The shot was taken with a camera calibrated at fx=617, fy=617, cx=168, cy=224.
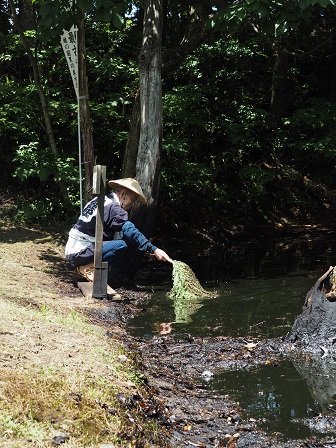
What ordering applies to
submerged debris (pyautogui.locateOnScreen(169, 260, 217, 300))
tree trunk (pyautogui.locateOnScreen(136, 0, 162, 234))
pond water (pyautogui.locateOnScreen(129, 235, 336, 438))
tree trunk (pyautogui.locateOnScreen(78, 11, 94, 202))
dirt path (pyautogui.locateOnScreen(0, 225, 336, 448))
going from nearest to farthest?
dirt path (pyautogui.locateOnScreen(0, 225, 336, 448))
pond water (pyautogui.locateOnScreen(129, 235, 336, 438))
submerged debris (pyautogui.locateOnScreen(169, 260, 217, 300))
tree trunk (pyautogui.locateOnScreen(136, 0, 162, 234))
tree trunk (pyautogui.locateOnScreen(78, 11, 94, 202))

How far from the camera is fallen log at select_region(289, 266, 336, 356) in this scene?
550 centimetres

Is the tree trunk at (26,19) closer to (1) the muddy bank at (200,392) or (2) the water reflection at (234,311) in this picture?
(2) the water reflection at (234,311)

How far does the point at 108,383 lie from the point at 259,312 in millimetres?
3230

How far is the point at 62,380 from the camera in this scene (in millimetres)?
3928

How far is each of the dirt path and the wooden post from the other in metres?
0.63

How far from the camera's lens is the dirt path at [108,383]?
3.45 metres

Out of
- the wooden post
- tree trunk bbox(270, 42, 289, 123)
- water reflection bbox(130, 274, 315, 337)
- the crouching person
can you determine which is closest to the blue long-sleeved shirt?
the crouching person

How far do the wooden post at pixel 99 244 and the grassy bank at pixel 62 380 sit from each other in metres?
0.62

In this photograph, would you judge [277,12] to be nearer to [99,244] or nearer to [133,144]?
[99,244]

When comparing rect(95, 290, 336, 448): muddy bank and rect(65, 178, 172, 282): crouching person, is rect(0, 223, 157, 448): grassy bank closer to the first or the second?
rect(95, 290, 336, 448): muddy bank

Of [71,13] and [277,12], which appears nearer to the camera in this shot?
[277,12]

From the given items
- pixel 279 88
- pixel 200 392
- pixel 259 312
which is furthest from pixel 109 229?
pixel 279 88

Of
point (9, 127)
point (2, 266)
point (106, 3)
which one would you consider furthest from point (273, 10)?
point (9, 127)

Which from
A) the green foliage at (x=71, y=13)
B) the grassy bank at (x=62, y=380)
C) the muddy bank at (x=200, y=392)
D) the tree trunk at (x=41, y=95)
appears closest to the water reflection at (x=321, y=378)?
the muddy bank at (x=200, y=392)
